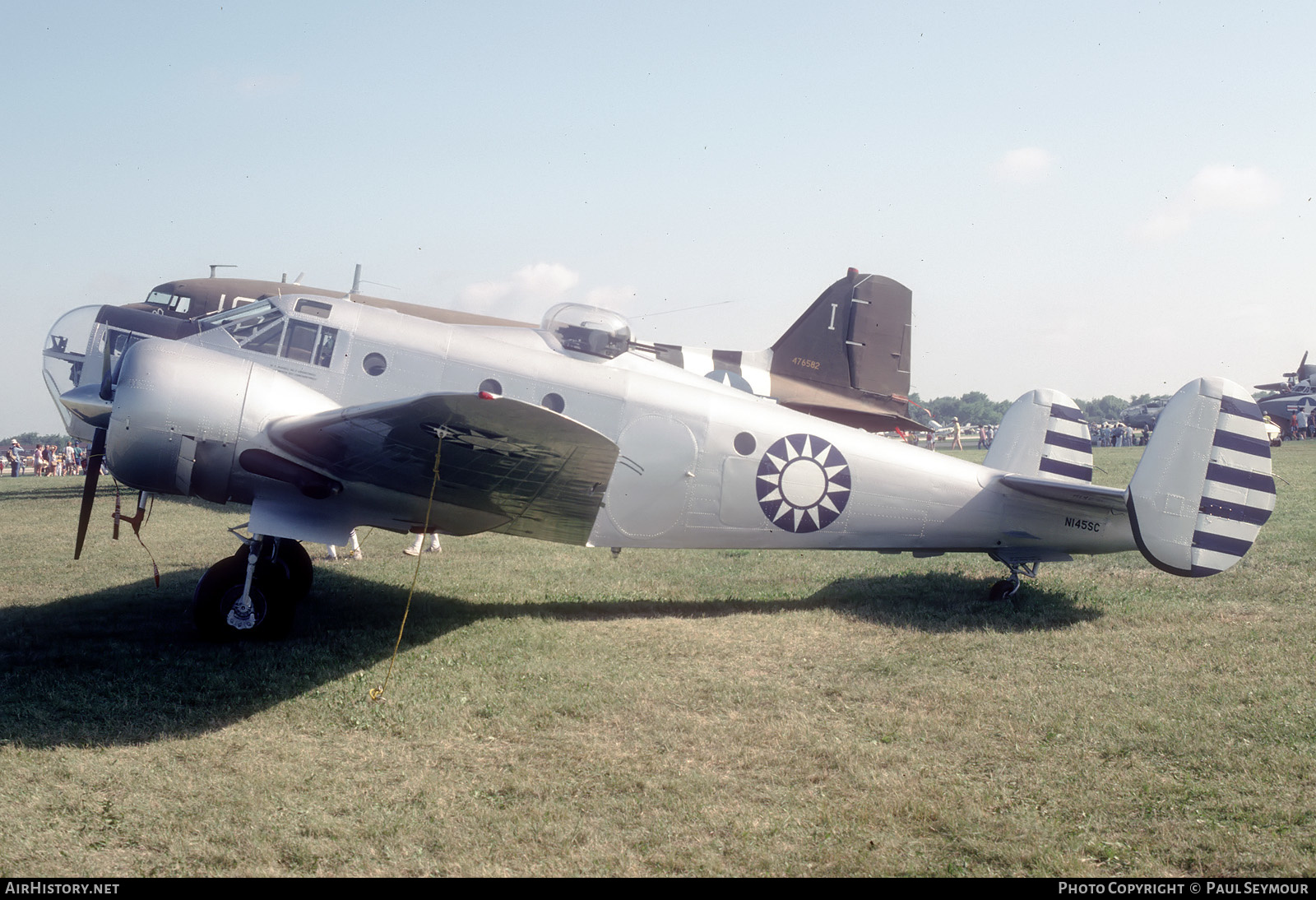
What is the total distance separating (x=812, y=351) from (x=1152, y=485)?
324 inches

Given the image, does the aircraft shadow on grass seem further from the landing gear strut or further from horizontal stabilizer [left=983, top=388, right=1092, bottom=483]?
horizontal stabilizer [left=983, top=388, right=1092, bottom=483]

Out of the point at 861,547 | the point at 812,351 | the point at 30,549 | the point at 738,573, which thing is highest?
the point at 812,351

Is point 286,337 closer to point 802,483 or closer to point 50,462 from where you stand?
point 802,483

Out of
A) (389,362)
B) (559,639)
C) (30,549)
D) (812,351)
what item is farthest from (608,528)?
(30,549)

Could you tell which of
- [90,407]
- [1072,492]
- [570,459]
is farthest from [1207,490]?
[90,407]

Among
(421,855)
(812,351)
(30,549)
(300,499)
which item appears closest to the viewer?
(421,855)

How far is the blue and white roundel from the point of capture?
8.59 metres

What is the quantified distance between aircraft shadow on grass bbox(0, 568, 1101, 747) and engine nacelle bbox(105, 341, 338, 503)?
146 cm

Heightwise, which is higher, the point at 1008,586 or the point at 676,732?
the point at 1008,586

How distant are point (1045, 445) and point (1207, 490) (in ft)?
5.92

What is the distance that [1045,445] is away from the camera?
9.56m

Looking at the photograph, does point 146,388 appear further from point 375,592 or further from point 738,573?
point 738,573

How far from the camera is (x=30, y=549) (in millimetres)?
12359

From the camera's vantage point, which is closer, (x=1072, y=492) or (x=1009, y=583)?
(x=1072, y=492)
